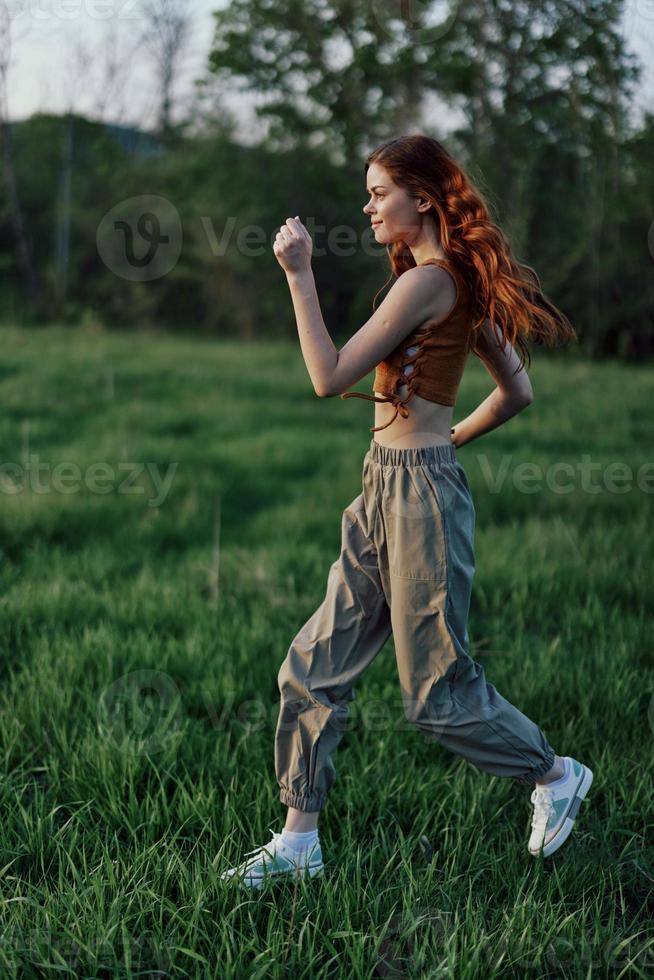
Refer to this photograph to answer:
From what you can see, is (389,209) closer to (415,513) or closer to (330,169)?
(415,513)

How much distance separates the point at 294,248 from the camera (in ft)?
5.60

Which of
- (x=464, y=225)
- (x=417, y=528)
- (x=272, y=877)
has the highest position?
(x=464, y=225)

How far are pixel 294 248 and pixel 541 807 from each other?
138 cm

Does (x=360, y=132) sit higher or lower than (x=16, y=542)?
higher

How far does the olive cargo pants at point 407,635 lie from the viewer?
6.09ft

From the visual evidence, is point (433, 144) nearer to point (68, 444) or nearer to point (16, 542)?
point (16, 542)

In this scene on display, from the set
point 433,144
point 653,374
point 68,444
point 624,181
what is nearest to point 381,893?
point 433,144

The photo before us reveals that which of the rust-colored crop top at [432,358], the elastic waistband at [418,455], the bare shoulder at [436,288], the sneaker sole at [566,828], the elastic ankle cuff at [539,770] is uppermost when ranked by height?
the bare shoulder at [436,288]

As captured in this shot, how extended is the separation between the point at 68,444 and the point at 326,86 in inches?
475

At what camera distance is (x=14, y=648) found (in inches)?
116

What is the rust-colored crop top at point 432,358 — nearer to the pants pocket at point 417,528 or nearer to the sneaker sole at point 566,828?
the pants pocket at point 417,528

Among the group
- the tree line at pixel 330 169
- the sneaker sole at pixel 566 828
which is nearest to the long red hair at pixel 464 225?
the sneaker sole at pixel 566 828

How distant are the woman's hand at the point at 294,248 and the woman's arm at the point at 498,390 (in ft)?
1.62

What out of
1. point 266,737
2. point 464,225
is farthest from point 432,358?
point 266,737
